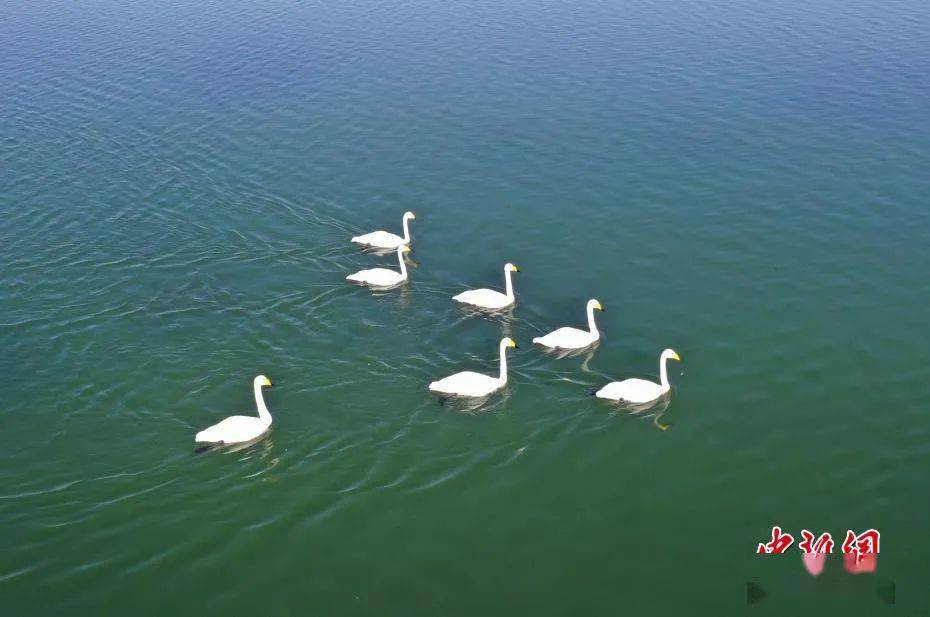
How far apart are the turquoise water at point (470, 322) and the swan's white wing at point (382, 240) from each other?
676 millimetres

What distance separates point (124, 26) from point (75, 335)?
121 feet

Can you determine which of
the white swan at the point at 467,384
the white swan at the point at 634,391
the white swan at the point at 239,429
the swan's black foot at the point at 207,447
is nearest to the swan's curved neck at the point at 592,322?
the white swan at the point at 634,391

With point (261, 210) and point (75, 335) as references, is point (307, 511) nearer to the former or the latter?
point (75, 335)

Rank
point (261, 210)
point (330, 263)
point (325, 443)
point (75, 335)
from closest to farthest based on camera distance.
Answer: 1. point (325, 443)
2. point (75, 335)
3. point (330, 263)
4. point (261, 210)

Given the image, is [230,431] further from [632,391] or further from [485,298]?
[632,391]

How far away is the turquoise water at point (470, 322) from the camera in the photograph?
1981 cm

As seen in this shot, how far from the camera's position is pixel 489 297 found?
94.1ft

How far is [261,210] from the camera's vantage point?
1383 inches

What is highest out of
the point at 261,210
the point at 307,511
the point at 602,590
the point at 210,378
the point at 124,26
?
the point at 124,26

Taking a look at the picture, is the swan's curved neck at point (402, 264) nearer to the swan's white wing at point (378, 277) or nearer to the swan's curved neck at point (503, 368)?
the swan's white wing at point (378, 277)

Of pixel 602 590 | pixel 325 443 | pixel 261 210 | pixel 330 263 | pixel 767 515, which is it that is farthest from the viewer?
pixel 261 210

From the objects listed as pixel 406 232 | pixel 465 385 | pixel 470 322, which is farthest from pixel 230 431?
pixel 406 232

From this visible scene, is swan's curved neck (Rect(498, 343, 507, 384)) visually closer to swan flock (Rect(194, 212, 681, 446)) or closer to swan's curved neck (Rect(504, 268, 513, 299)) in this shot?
swan flock (Rect(194, 212, 681, 446))

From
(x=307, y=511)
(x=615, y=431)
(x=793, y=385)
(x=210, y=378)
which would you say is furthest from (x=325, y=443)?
(x=793, y=385)
